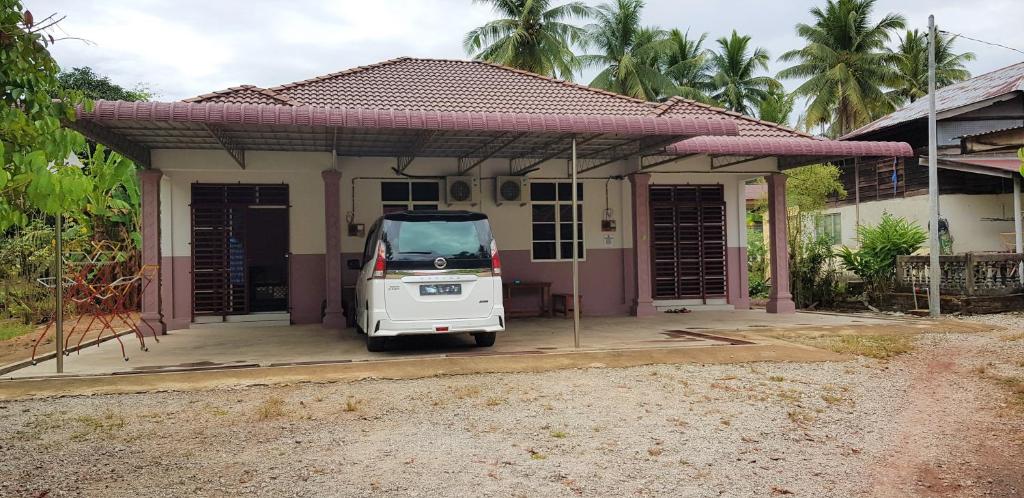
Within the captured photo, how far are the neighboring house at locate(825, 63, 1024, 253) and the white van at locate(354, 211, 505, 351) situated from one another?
1355cm

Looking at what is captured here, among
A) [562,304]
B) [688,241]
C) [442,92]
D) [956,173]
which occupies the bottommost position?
[562,304]

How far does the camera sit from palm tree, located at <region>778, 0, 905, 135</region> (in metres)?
33.7

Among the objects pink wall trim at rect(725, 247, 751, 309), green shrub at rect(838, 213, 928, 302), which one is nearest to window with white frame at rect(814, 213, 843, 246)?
green shrub at rect(838, 213, 928, 302)

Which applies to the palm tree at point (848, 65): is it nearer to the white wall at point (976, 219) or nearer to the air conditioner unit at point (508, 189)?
the white wall at point (976, 219)

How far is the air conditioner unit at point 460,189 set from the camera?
506 inches

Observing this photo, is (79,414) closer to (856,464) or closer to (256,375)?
(256,375)

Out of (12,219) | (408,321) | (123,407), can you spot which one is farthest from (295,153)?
(12,219)

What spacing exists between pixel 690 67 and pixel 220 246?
29.8 metres

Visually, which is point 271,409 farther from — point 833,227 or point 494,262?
point 833,227

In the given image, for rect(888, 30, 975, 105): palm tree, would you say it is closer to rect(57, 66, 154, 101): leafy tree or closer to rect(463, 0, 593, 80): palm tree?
rect(463, 0, 593, 80): palm tree

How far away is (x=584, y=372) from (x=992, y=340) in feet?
19.5

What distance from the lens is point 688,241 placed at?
14.2m

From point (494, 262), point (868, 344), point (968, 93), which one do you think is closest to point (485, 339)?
point (494, 262)

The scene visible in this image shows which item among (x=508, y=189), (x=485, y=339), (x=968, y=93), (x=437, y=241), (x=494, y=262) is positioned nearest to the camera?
(x=437, y=241)
